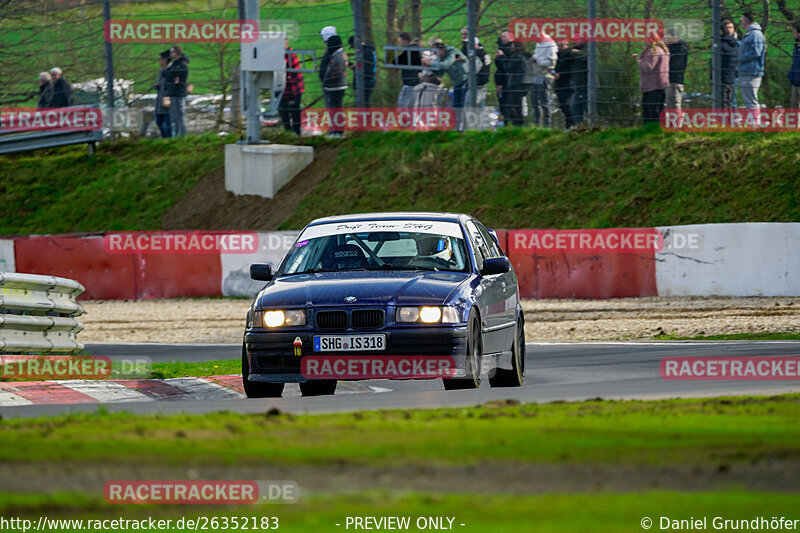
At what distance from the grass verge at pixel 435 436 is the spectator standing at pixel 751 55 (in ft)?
48.2

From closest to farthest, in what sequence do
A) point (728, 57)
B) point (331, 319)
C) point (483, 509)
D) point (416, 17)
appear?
1. point (483, 509)
2. point (331, 319)
3. point (728, 57)
4. point (416, 17)

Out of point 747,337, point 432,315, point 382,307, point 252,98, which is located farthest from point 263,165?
point 432,315

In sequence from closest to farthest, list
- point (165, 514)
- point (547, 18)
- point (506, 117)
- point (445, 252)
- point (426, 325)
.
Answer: point (165, 514)
point (426, 325)
point (445, 252)
point (547, 18)
point (506, 117)

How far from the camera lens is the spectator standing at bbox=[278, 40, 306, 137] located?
26.3m

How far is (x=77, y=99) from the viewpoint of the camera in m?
30.0

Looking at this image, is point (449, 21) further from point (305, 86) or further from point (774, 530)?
point (774, 530)

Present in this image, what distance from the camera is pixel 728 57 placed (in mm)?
21906

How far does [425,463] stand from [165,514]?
1322 millimetres

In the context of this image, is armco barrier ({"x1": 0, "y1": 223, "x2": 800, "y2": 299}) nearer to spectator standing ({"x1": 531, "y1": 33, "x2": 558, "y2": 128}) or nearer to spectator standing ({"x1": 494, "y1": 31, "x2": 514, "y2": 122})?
spectator standing ({"x1": 531, "y1": 33, "x2": 558, "y2": 128})

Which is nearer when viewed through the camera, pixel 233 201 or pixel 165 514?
pixel 165 514

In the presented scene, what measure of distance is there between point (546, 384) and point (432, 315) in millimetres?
1541

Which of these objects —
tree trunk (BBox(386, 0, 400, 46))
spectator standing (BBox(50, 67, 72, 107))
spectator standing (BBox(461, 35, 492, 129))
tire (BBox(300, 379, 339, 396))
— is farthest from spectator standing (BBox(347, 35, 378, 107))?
tire (BBox(300, 379, 339, 396))

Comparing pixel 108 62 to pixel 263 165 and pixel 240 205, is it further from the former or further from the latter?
pixel 240 205

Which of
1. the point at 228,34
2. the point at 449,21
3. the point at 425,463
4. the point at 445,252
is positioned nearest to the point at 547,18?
the point at 449,21
